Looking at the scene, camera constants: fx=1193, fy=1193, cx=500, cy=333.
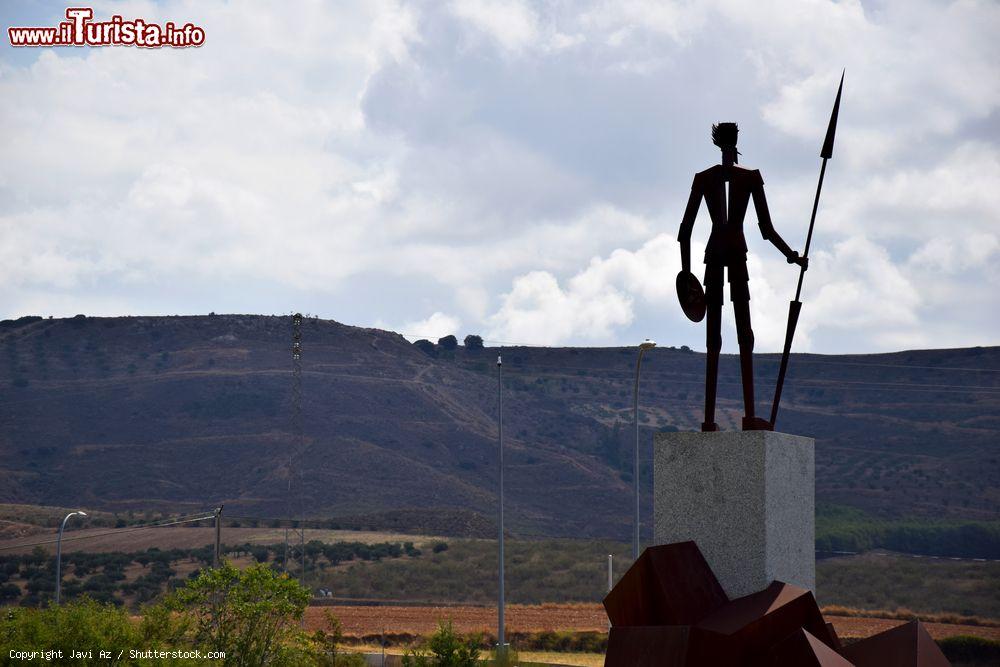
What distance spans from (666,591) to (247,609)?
9596 millimetres

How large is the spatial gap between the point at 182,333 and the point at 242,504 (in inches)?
1791

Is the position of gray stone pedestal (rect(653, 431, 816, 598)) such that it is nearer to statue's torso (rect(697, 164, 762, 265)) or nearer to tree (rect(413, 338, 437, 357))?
statue's torso (rect(697, 164, 762, 265))

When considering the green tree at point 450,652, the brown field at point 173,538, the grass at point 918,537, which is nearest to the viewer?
the green tree at point 450,652

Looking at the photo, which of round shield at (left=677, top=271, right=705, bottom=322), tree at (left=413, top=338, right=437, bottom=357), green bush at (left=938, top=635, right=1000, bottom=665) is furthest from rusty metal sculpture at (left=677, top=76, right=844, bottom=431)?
tree at (left=413, top=338, right=437, bottom=357)

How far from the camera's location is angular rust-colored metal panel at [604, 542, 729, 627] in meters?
12.0

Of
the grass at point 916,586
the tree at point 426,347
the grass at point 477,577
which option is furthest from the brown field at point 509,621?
the tree at point 426,347

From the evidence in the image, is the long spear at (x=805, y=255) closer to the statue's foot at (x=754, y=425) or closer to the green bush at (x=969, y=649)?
the statue's foot at (x=754, y=425)

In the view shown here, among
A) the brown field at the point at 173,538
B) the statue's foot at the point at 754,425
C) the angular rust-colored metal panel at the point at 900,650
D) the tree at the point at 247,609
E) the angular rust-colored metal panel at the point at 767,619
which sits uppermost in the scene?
the statue's foot at the point at 754,425

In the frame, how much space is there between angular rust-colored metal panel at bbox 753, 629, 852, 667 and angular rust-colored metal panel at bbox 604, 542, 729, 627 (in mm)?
1109

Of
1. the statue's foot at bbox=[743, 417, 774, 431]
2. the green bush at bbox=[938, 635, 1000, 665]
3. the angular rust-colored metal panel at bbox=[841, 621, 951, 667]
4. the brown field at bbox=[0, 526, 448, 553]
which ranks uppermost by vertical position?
the statue's foot at bbox=[743, 417, 774, 431]

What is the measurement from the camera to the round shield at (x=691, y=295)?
13672mm

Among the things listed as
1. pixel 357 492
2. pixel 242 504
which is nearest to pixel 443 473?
pixel 357 492

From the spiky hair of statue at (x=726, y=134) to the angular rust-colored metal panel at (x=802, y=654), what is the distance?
5588 millimetres

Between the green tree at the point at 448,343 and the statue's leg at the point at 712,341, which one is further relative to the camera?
the green tree at the point at 448,343
